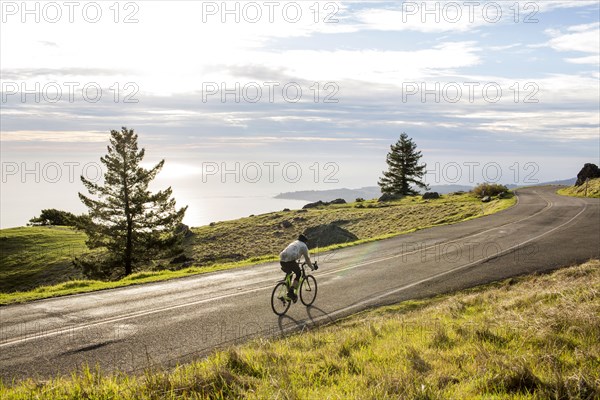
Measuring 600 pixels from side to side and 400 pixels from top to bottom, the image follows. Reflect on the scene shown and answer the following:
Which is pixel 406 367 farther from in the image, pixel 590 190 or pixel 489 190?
pixel 489 190

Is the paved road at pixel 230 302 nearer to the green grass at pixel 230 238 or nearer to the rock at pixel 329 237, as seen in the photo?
the rock at pixel 329 237

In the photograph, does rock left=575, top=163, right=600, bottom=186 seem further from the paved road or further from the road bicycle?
the road bicycle

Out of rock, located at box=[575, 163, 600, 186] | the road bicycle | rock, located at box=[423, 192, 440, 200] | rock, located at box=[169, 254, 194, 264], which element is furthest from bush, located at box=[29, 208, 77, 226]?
rock, located at box=[575, 163, 600, 186]

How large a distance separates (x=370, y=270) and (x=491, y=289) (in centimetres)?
513

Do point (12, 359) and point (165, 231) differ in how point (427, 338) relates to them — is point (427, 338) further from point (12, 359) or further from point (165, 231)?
point (165, 231)

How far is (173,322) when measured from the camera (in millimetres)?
11781

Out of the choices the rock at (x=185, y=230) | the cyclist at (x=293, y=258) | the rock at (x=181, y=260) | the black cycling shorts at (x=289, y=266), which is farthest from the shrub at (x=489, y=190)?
the black cycling shorts at (x=289, y=266)

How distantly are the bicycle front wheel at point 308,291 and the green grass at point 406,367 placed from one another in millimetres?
4162

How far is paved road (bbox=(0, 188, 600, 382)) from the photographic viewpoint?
9.57m

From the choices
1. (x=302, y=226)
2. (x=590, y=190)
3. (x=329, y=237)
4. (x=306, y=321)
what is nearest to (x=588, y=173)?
(x=590, y=190)

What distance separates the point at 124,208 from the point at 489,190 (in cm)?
4878

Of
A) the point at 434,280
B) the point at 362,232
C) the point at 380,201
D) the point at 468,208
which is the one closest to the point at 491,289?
the point at 434,280

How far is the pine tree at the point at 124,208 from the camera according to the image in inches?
1409

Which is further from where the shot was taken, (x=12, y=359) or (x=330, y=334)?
(x=330, y=334)
